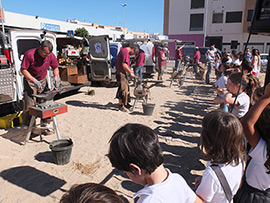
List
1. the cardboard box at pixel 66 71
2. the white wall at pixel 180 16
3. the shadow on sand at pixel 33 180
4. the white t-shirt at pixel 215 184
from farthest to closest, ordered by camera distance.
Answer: the white wall at pixel 180 16
the cardboard box at pixel 66 71
the shadow on sand at pixel 33 180
the white t-shirt at pixel 215 184

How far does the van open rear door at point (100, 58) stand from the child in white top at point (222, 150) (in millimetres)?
7646

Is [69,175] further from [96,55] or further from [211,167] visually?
[96,55]

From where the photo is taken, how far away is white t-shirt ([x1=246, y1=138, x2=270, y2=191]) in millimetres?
1759

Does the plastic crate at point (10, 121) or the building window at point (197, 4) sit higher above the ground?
the building window at point (197, 4)

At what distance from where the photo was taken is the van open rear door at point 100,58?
8.85m

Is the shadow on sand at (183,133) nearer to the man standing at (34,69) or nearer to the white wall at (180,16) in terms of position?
the man standing at (34,69)

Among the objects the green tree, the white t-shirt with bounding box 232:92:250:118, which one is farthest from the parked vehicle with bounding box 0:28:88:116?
the green tree

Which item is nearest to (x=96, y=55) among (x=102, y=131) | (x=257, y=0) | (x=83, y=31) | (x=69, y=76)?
(x=69, y=76)

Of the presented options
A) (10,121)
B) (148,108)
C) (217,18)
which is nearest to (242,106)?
(148,108)

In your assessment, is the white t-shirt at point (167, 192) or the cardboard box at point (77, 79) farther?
the cardboard box at point (77, 79)

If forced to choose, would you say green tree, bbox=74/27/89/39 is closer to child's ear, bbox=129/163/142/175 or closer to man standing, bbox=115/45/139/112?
man standing, bbox=115/45/139/112

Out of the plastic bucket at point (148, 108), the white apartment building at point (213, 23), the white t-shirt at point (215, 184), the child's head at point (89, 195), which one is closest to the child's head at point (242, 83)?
the white t-shirt at point (215, 184)

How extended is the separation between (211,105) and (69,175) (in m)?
6.19

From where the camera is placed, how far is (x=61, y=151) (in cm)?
372
